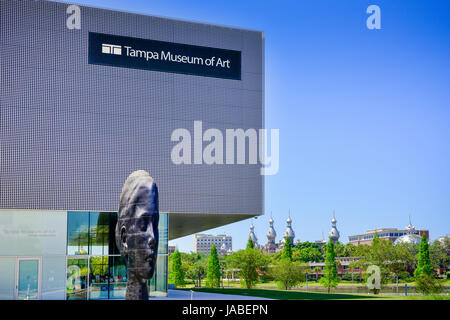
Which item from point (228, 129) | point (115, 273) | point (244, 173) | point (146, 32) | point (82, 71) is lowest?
point (115, 273)

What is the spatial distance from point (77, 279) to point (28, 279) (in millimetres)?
2198

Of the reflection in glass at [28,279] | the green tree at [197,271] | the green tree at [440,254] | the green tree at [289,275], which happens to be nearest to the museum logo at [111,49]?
the reflection in glass at [28,279]

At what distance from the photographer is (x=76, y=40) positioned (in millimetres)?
27625

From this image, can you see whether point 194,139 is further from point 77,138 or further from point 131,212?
point 131,212

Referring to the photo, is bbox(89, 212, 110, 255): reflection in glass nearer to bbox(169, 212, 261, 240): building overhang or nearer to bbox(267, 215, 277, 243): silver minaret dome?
bbox(169, 212, 261, 240): building overhang

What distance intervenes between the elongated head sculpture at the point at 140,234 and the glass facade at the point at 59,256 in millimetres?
9353

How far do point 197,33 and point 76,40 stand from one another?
6.32 meters

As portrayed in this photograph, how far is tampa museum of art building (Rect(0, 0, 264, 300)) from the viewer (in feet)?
86.2

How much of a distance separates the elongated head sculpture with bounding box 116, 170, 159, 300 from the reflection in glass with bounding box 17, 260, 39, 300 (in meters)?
9.75

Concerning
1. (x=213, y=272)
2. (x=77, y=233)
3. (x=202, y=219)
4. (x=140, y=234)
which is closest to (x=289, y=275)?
(x=213, y=272)

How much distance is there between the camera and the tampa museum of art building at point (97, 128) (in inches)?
1035

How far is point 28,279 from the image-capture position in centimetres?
2595

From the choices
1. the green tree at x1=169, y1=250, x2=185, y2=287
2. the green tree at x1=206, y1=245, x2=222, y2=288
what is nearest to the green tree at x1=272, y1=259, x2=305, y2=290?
the green tree at x1=206, y1=245, x2=222, y2=288
